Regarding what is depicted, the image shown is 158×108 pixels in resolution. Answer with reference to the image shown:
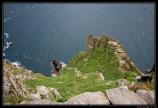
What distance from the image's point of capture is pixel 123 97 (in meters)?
18.0

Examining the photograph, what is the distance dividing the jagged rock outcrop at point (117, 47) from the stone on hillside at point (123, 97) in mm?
17062

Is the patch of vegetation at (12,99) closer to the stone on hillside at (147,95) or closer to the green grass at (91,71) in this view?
the stone on hillside at (147,95)

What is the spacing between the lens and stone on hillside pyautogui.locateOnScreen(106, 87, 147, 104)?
1778 centimetres

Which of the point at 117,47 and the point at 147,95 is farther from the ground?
the point at 117,47

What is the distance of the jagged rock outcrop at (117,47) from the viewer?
1465 inches

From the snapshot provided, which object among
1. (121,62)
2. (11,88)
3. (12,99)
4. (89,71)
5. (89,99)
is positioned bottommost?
(89,99)

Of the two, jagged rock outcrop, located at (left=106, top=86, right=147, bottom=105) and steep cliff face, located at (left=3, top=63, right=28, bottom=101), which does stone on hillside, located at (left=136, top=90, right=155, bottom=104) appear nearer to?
jagged rock outcrop, located at (left=106, top=86, right=147, bottom=105)

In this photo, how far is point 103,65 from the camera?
3841 cm

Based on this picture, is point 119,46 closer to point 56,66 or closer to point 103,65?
point 103,65

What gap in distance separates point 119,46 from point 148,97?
23.0 metres

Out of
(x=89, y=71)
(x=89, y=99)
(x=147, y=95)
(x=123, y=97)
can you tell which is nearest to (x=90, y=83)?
(x=89, y=71)

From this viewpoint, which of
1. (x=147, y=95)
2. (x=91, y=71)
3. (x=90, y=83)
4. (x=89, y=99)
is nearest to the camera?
(x=89, y=99)

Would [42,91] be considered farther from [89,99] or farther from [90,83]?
[90,83]

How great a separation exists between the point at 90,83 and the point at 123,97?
10.5m
